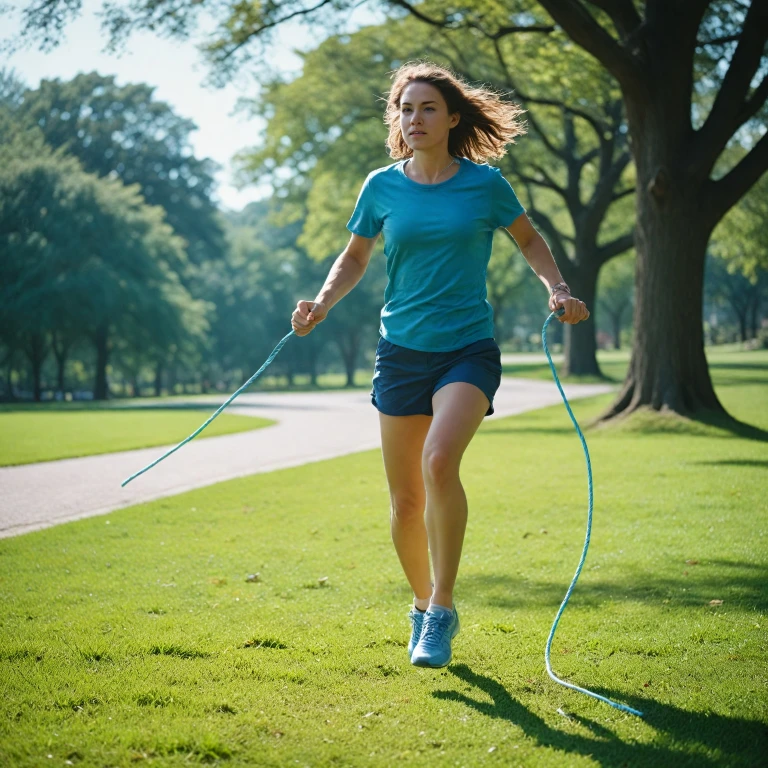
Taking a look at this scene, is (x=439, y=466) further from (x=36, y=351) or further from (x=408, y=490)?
(x=36, y=351)

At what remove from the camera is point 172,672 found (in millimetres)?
3809

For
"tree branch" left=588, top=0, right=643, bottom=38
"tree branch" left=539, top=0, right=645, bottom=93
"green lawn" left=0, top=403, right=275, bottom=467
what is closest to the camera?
"tree branch" left=539, top=0, right=645, bottom=93


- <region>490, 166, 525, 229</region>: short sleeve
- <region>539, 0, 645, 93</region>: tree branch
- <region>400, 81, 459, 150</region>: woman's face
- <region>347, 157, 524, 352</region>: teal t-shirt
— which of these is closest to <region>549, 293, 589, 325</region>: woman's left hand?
<region>347, 157, 524, 352</region>: teal t-shirt

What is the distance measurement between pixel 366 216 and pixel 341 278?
0.32m

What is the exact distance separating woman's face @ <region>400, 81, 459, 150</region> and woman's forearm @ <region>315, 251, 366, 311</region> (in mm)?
646

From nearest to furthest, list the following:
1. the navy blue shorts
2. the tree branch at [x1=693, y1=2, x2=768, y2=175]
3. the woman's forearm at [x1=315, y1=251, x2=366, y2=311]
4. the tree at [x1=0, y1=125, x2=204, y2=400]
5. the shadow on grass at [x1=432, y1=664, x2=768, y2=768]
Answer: the shadow on grass at [x1=432, y1=664, x2=768, y2=768], the navy blue shorts, the woman's forearm at [x1=315, y1=251, x2=366, y2=311], the tree branch at [x1=693, y1=2, x2=768, y2=175], the tree at [x1=0, y1=125, x2=204, y2=400]

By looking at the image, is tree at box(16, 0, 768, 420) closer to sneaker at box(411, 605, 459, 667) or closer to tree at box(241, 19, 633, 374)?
tree at box(241, 19, 633, 374)

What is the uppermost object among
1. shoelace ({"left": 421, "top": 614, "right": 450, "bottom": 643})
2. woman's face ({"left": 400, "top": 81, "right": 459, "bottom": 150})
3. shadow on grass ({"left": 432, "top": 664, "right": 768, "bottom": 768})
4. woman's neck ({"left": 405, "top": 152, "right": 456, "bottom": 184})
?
woman's face ({"left": 400, "top": 81, "right": 459, "bottom": 150})

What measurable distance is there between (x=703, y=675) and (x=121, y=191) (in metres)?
39.3

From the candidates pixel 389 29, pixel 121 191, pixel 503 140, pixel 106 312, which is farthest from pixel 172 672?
pixel 121 191

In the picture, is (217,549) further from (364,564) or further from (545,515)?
(545,515)

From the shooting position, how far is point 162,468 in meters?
11.6

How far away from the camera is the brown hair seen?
13.6 ft

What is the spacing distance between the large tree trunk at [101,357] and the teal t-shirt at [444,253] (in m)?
37.1
